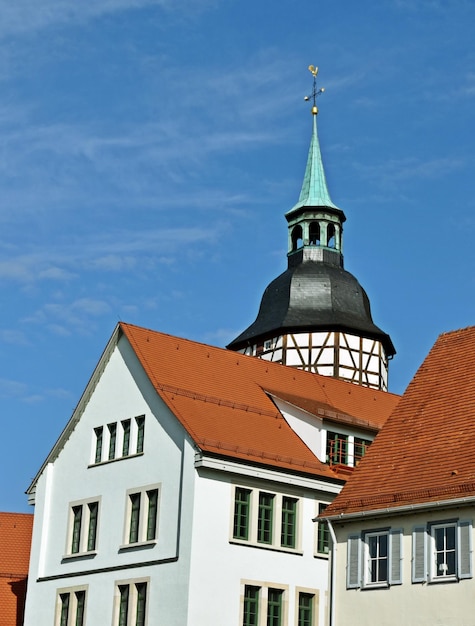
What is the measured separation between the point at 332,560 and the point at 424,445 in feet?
12.5

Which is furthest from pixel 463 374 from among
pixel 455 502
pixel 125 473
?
pixel 125 473

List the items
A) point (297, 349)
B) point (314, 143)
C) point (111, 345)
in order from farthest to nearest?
point (314, 143)
point (297, 349)
point (111, 345)

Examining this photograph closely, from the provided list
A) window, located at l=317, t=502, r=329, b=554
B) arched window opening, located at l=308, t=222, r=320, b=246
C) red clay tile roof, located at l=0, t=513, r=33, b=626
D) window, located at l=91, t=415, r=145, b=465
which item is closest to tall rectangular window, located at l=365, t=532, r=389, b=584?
window, located at l=317, t=502, r=329, b=554

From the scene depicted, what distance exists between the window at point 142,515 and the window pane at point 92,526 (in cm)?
183

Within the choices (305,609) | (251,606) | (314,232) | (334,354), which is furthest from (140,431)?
(314,232)

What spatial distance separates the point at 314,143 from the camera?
8094 centimetres

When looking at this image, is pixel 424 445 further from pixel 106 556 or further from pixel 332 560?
pixel 106 556

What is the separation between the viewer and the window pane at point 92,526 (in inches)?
1651

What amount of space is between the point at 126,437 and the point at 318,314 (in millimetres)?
27507

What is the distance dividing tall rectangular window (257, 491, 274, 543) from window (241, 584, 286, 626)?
1510mm

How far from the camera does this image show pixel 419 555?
103ft

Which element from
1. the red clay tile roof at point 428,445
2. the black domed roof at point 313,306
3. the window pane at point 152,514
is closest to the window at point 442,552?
the red clay tile roof at point 428,445

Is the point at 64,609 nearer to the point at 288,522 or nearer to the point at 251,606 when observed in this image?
the point at 251,606

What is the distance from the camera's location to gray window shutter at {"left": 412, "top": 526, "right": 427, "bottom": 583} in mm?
31219
